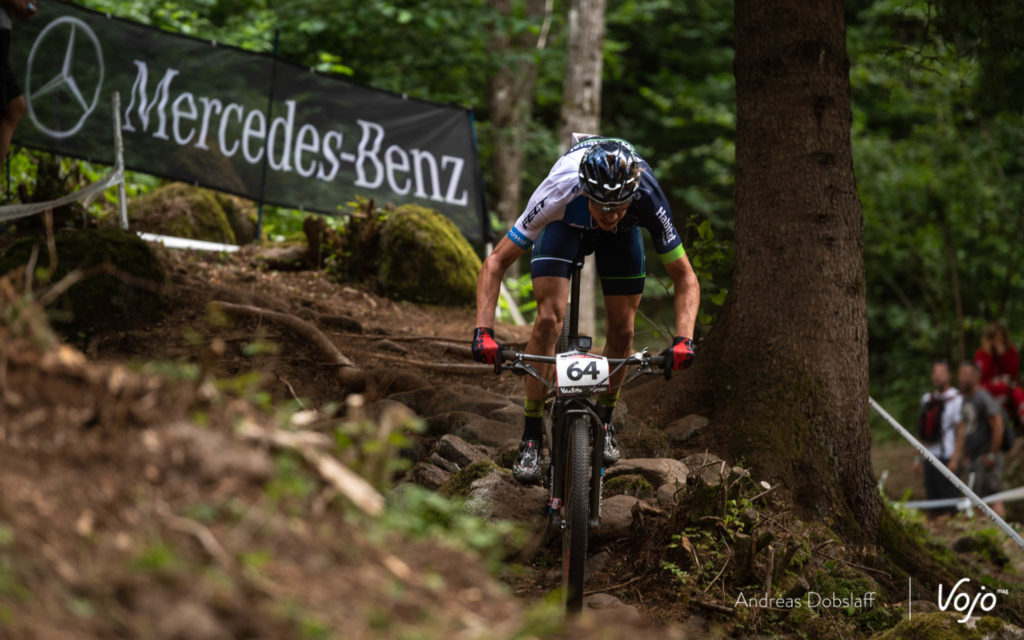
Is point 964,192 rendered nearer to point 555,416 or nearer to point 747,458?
point 747,458

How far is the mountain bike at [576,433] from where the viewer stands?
4.43 meters

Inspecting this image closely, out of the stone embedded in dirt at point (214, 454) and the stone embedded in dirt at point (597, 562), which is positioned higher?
the stone embedded in dirt at point (214, 454)

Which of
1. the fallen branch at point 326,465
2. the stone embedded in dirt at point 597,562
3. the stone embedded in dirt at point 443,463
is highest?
the fallen branch at point 326,465

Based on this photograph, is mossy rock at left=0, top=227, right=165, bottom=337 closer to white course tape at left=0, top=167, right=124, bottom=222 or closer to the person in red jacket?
white course tape at left=0, top=167, right=124, bottom=222

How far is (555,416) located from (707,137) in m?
Result: 20.8

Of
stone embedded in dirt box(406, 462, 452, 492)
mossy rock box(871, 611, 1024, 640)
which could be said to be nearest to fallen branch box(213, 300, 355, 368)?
stone embedded in dirt box(406, 462, 452, 492)

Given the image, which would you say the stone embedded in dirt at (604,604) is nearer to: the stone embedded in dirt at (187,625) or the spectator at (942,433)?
the stone embedded in dirt at (187,625)

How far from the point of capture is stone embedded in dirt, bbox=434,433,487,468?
621 centimetres

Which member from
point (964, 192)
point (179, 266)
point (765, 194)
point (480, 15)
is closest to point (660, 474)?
point (765, 194)

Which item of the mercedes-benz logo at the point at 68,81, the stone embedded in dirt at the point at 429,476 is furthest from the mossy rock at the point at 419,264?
the stone embedded in dirt at the point at 429,476

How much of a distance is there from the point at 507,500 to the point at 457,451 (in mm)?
845

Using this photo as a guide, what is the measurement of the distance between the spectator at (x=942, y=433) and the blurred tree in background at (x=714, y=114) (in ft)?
12.6

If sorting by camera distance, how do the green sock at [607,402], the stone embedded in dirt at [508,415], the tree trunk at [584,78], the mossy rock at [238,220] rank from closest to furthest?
the green sock at [607,402] < the stone embedded in dirt at [508,415] < the mossy rock at [238,220] < the tree trunk at [584,78]

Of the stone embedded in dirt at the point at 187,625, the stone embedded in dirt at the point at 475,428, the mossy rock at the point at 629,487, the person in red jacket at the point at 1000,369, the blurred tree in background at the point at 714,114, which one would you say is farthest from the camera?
the blurred tree in background at the point at 714,114
